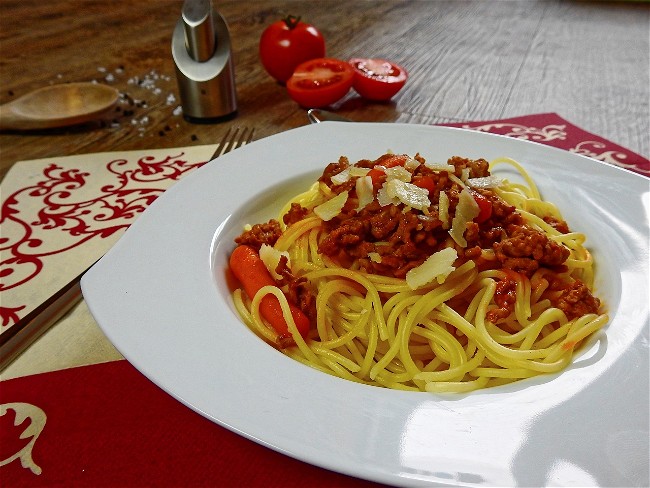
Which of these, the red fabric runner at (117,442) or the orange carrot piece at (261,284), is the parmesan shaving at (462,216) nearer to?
the orange carrot piece at (261,284)

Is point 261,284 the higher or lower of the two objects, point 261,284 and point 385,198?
the lower

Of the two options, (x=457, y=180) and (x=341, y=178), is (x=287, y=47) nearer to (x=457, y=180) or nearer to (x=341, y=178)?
(x=341, y=178)

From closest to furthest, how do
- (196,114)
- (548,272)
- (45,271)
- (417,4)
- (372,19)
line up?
(548,272) → (45,271) → (196,114) → (372,19) → (417,4)

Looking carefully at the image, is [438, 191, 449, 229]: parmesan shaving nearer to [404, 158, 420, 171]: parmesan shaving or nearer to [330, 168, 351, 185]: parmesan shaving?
[404, 158, 420, 171]: parmesan shaving

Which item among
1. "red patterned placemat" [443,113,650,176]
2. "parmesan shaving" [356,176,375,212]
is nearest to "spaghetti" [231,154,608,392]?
"parmesan shaving" [356,176,375,212]

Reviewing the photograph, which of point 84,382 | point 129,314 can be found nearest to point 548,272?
point 129,314

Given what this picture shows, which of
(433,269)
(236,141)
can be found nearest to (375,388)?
(433,269)

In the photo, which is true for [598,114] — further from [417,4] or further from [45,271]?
[417,4]
